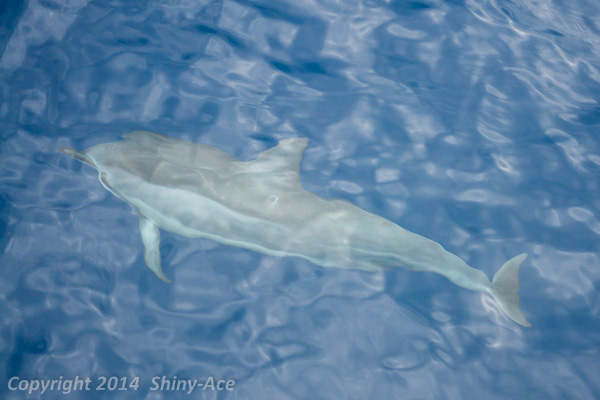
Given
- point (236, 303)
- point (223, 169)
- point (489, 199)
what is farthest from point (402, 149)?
point (236, 303)

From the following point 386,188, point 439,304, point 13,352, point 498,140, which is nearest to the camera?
point 13,352

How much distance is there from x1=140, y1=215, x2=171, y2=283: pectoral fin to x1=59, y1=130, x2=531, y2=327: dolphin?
11mm

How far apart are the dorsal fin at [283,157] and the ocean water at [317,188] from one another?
0.55 meters

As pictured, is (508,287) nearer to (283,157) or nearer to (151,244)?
(283,157)

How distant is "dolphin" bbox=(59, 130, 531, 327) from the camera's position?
519 cm

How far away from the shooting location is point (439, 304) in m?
5.63

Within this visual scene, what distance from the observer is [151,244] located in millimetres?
5469

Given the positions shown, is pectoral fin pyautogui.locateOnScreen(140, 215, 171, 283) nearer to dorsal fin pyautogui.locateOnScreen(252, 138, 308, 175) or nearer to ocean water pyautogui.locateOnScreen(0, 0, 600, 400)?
ocean water pyautogui.locateOnScreen(0, 0, 600, 400)

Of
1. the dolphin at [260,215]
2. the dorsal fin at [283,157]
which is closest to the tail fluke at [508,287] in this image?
the dolphin at [260,215]

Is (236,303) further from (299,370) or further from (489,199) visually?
(489,199)

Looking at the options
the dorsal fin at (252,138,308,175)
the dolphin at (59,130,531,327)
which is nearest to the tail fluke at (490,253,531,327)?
the dolphin at (59,130,531,327)

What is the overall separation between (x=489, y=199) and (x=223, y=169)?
3559mm

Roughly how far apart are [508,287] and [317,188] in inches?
101

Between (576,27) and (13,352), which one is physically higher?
(576,27)
